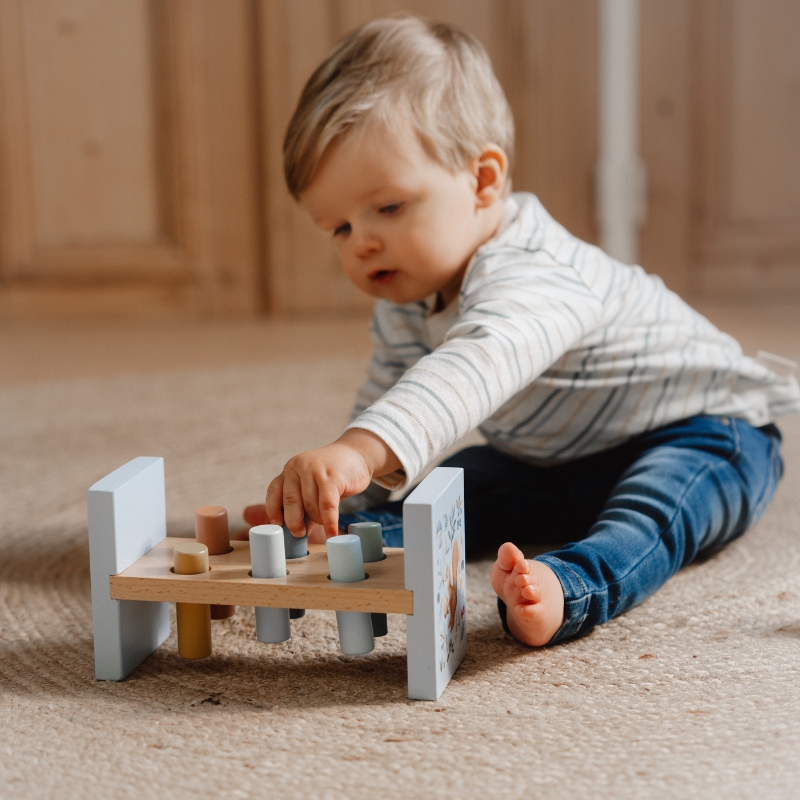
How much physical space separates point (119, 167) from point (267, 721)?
1686 mm

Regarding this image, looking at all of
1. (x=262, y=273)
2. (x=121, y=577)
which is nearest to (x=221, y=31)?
(x=262, y=273)

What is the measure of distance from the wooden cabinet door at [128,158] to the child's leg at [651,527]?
1.38 metres

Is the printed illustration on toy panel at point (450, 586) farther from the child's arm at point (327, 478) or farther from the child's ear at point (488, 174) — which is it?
the child's ear at point (488, 174)

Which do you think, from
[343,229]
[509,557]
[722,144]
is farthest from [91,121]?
[509,557]

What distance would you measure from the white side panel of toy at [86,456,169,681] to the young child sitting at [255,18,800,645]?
0.27 feet

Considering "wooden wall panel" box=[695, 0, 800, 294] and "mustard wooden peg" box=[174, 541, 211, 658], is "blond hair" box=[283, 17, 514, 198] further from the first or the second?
"wooden wall panel" box=[695, 0, 800, 294]

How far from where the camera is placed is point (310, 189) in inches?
30.4

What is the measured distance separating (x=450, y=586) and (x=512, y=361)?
157mm

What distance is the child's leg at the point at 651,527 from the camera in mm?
603

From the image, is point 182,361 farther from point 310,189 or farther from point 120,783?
point 120,783

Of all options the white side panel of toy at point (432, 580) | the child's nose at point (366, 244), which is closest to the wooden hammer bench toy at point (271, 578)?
the white side panel of toy at point (432, 580)

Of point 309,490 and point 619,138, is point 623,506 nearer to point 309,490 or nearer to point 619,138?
point 309,490

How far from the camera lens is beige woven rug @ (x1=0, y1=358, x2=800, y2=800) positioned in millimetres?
469

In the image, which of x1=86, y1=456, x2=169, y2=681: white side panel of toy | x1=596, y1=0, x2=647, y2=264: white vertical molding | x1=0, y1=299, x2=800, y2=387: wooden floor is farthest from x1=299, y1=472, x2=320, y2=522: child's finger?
x1=596, y1=0, x2=647, y2=264: white vertical molding
